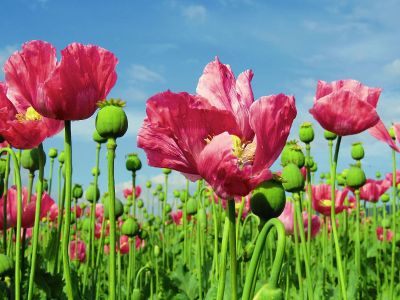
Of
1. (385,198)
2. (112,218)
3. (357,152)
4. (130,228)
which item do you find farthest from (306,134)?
(385,198)

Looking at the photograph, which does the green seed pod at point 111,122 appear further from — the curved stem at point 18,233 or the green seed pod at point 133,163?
the green seed pod at point 133,163

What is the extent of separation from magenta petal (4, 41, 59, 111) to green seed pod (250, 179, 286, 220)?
55cm

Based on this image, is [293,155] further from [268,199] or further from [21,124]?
[268,199]

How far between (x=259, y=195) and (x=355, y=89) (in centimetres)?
93

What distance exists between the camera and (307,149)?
6.41 feet

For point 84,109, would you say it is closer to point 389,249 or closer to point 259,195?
point 259,195

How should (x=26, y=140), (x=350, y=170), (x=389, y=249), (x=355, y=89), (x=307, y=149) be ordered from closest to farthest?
(x=26, y=140) < (x=355, y=89) < (x=307, y=149) < (x=350, y=170) < (x=389, y=249)

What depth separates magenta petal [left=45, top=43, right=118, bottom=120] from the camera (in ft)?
3.44

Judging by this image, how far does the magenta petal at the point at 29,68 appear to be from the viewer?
112 centimetres

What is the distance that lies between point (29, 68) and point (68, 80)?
0.40 feet

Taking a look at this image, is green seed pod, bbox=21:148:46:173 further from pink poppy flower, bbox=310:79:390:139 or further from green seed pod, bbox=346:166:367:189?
green seed pod, bbox=346:166:367:189

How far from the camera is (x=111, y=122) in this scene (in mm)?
965

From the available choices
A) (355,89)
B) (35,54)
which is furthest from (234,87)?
(355,89)

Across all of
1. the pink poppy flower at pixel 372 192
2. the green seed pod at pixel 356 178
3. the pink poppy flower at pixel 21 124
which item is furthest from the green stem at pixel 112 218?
the pink poppy flower at pixel 372 192
